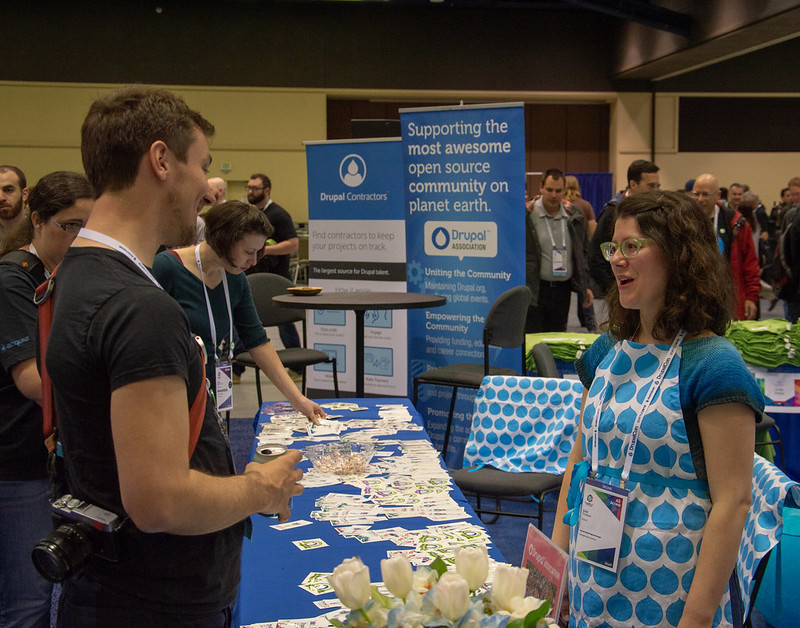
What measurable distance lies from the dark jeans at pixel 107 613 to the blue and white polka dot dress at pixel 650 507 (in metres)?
0.77

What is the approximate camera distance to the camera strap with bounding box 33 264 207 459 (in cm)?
104

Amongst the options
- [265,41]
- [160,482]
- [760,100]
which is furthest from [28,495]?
[760,100]

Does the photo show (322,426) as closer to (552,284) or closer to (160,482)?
(160,482)

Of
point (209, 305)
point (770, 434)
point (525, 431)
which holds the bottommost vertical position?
point (770, 434)

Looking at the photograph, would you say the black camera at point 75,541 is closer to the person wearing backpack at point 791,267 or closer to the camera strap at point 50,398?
the camera strap at point 50,398

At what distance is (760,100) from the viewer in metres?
14.2

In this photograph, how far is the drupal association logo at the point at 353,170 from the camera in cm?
529

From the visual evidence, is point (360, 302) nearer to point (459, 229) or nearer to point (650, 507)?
point (459, 229)

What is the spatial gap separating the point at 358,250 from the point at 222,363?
2.62 meters

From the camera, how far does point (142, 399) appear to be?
36.2 inches

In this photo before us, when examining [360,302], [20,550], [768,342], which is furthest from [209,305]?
[768,342]

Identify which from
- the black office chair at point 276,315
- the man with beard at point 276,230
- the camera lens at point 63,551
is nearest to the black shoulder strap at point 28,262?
the camera lens at point 63,551

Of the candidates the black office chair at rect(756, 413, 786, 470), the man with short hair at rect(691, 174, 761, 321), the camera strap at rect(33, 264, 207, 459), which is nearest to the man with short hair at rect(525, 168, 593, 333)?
the man with short hair at rect(691, 174, 761, 321)

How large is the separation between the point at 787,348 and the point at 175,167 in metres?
3.50
